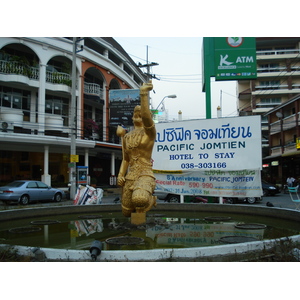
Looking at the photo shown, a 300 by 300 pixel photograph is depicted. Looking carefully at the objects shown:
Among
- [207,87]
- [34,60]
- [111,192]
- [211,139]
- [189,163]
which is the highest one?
[34,60]

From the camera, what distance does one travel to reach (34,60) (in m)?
25.8

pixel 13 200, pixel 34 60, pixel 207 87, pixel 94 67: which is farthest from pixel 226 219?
pixel 94 67

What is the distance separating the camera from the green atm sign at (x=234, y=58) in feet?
64.1

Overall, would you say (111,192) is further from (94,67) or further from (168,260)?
(168,260)

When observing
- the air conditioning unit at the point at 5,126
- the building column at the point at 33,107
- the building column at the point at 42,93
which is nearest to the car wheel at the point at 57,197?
the air conditioning unit at the point at 5,126

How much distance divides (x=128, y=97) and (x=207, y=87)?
7.92 metres

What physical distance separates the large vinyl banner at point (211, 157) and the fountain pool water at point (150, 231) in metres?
1.68

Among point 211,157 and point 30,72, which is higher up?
point 30,72

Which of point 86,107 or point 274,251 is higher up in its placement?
point 86,107

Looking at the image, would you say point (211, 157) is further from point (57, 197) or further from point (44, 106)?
point (44, 106)

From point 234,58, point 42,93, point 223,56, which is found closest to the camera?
point 223,56

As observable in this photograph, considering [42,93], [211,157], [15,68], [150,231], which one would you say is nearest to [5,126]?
[42,93]

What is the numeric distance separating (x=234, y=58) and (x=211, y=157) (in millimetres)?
10083

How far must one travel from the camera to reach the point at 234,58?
64.8 ft
